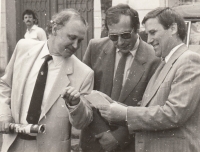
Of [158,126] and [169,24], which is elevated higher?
[169,24]

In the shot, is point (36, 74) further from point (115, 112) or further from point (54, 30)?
point (115, 112)

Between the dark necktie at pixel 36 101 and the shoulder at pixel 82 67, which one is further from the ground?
the shoulder at pixel 82 67

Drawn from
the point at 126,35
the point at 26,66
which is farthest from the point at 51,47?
the point at 126,35

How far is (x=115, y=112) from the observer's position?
315cm

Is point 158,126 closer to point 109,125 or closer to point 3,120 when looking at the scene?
point 109,125

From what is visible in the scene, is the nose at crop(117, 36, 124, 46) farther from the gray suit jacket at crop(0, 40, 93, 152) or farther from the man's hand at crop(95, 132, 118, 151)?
the man's hand at crop(95, 132, 118, 151)

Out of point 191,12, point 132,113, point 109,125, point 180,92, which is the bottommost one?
point 109,125

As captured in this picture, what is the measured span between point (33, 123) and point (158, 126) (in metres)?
1.02

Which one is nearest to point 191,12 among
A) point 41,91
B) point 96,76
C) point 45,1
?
point 96,76

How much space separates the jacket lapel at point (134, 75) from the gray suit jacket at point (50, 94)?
29cm

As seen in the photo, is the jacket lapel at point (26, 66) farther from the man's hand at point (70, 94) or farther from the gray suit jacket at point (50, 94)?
the man's hand at point (70, 94)

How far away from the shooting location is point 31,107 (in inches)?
133

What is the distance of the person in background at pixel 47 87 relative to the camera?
11.2 ft

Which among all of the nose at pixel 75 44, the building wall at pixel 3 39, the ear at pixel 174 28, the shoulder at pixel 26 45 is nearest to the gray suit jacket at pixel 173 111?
the ear at pixel 174 28
